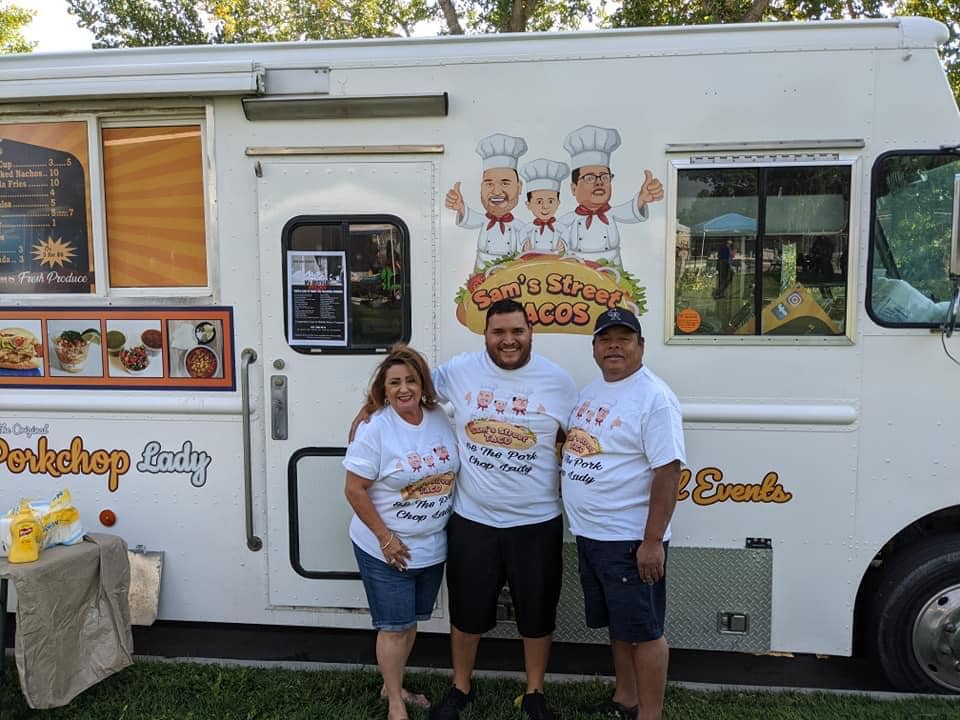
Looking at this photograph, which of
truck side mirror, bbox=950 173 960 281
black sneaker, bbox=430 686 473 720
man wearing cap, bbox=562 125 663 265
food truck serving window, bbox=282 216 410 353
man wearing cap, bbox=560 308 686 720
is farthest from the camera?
food truck serving window, bbox=282 216 410 353

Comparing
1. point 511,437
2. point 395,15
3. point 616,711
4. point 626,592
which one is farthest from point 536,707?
point 395,15

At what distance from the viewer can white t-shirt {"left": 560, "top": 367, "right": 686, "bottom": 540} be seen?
2393 mm

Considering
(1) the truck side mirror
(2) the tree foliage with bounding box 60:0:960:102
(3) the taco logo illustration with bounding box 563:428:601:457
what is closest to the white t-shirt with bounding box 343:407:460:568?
(3) the taco logo illustration with bounding box 563:428:601:457

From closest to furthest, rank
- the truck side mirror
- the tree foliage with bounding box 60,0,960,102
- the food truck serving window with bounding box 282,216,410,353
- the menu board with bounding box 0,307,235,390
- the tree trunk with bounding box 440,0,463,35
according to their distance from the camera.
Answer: the truck side mirror → the food truck serving window with bounding box 282,216,410,353 → the menu board with bounding box 0,307,235,390 → the tree foliage with bounding box 60,0,960,102 → the tree trunk with bounding box 440,0,463,35

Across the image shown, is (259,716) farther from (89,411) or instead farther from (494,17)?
(494,17)

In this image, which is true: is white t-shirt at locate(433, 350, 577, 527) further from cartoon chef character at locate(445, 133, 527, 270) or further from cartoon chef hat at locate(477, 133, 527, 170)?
cartoon chef hat at locate(477, 133, 527, 170)

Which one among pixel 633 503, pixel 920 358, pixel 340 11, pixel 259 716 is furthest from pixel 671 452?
pixel 340 11

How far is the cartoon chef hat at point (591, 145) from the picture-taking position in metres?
2.83

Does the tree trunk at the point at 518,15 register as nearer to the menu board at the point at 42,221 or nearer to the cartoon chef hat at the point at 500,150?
the cartoon chef hat at the point at 500,150

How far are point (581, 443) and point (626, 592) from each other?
533mm

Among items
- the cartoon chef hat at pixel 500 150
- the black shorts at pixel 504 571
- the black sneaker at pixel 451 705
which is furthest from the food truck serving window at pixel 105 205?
the black sneaker at pixel 451 705

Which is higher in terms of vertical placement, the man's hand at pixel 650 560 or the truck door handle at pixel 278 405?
the truck door handle at pixel 278 405

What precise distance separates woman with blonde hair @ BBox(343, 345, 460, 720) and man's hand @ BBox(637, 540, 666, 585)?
73 centimetres

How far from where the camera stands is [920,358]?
2.75m
